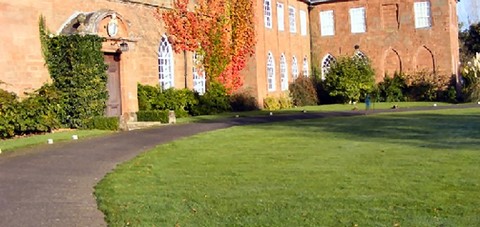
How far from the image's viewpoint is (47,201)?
29.2 ft

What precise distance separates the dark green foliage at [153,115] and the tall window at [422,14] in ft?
74.9

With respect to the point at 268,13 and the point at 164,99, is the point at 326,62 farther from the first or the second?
the point at 164,99

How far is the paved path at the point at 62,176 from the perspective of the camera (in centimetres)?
793

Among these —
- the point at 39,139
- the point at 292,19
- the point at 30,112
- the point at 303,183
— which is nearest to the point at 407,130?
the point at 303,183

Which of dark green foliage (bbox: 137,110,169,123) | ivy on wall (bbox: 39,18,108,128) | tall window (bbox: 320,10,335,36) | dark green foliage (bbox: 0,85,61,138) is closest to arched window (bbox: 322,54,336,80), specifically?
tall window (bbox: 320,10,335,36)

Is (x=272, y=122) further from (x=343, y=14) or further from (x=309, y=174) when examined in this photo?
(x=343, y=14)

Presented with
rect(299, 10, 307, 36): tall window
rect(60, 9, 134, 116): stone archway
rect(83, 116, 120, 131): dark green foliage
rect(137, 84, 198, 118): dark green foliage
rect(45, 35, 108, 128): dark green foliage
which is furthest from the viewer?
rect(299, 10, 307, 36): tall window

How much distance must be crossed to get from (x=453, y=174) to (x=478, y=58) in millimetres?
28875

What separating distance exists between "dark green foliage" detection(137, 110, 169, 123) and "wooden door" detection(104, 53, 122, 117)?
0.86 meters

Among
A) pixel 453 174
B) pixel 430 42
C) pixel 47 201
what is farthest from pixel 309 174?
pixel 430 42

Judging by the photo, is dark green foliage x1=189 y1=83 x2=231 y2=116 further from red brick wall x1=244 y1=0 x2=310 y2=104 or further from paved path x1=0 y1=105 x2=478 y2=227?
paved path x1=0 y1=105 x2=478 y2=227

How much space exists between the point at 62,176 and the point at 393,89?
104 feet

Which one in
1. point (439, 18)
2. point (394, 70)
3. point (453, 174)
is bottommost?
point (453, 174)

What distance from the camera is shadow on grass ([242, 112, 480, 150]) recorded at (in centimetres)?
1470
